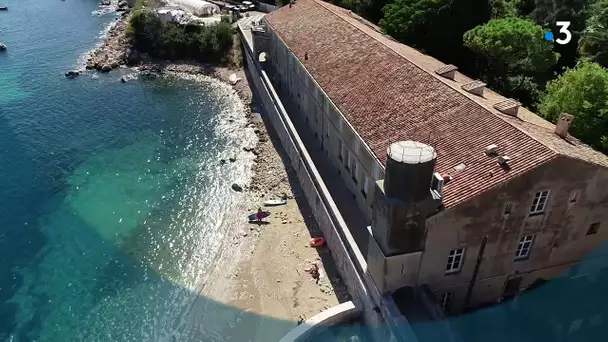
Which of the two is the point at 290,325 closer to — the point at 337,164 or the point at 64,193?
the point at 337,164

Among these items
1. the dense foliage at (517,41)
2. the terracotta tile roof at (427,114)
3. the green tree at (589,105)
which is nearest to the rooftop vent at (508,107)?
the terracotta tile roof at (427,114)

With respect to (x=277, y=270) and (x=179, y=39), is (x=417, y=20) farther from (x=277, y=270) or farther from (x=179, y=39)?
(x=179, y=39)

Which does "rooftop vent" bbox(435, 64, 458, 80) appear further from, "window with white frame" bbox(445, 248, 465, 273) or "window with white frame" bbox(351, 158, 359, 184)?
"window with white frame" bbox(445, 248, 465, 273)

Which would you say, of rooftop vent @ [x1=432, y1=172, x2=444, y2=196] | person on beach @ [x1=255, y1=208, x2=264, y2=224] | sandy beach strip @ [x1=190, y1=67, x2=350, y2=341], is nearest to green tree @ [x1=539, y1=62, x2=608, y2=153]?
rooftop vent @ [x1=432, y1=172, x2=444, y2=196]

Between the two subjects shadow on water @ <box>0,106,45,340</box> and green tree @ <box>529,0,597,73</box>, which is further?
green tree @ <box>529,0,597,73</box>

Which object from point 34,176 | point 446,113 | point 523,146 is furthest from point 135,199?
point 523,146

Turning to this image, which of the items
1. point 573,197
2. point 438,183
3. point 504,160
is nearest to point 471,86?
point 504,160
